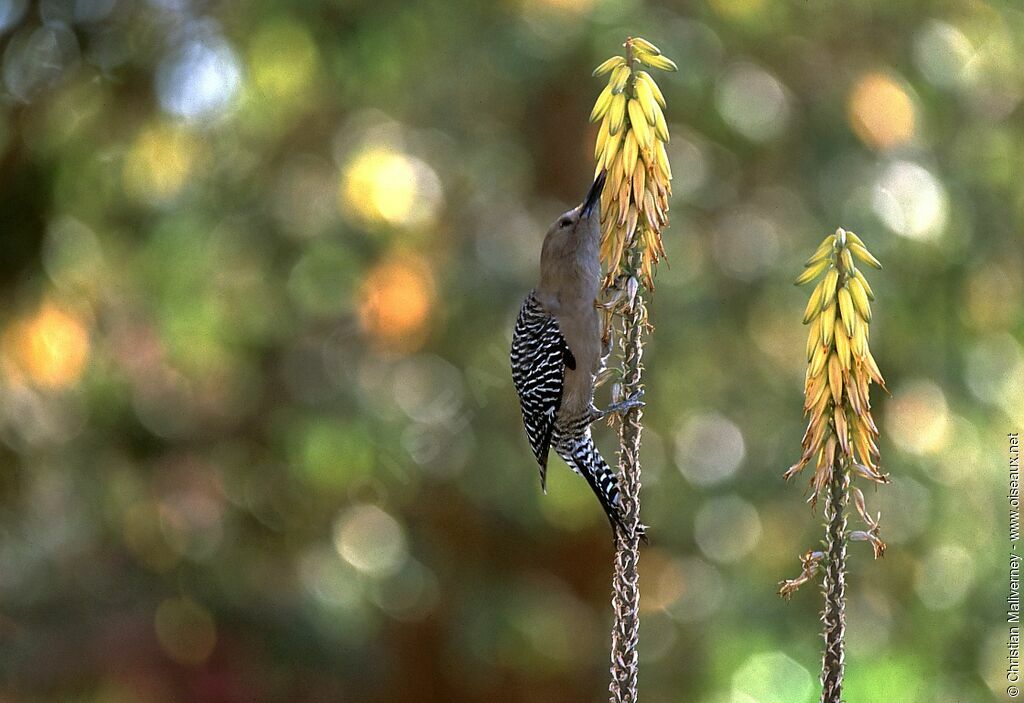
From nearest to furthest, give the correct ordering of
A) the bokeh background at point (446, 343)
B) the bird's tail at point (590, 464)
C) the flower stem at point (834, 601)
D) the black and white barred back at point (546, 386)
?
the flower stem at point (834, 601) < the bird's tail at point (590, 464) < the black and white barred back at point (546, 386) < the bokeh background at point (446, 343)

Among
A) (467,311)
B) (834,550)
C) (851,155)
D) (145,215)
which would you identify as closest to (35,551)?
(145,215)

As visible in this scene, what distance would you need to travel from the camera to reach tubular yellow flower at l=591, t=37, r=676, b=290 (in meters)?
1.14

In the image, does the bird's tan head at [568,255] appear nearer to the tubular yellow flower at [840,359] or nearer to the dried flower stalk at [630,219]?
the dried flower stalk at [630,219]

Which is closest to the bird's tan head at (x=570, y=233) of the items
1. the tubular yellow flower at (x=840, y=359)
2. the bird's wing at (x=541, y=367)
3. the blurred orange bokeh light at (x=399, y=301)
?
the bird's wing at (x=541, y=367)

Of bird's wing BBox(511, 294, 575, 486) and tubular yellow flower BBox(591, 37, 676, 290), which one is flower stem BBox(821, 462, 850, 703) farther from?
bird's wing BBox(511, 294, 575, 486)

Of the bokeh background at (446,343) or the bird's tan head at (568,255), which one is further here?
the bokeh background at (446,343)

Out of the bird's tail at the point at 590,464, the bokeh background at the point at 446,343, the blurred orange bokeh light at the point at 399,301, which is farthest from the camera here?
the blurred orange bokeh light at the point at 399,301

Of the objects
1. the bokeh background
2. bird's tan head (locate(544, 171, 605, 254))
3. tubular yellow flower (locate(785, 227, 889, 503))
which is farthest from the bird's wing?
the bokeh background

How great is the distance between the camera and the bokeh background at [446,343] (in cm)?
461

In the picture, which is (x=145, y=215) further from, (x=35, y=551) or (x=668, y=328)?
(x=668, y=328)

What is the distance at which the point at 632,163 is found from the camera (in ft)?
3.88

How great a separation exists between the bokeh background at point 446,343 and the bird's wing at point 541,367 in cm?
199

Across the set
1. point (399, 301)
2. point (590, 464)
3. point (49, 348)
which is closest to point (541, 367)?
point (590, 464)

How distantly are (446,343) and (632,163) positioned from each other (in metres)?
3.92
